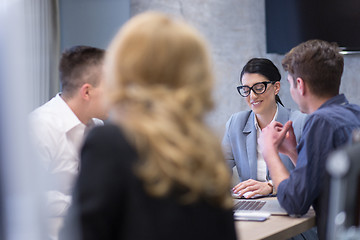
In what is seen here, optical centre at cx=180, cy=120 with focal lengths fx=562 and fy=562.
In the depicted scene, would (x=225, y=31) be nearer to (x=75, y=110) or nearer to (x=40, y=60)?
(x=40, y=60)

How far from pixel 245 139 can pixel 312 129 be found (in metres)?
1.07

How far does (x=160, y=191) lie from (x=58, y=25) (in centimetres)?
325

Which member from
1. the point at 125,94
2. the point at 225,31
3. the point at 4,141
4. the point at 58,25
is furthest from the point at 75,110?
the point at 225,31

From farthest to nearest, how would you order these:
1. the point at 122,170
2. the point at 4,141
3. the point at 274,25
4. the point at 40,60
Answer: the point at 274,25
the point at 40,60
the point at 122,170
the point at 4,141

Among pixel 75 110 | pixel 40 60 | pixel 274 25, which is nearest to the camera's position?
pixel 75 110

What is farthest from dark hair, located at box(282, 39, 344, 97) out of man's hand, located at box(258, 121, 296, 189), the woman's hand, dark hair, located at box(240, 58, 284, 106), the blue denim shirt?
dark hair, located at box(240, 58, 284, 106)

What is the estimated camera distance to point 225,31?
463cm

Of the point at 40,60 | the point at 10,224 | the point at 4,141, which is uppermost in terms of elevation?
the point at 40,60

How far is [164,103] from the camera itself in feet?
3.55

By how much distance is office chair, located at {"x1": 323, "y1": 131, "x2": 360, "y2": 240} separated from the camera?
114 cm

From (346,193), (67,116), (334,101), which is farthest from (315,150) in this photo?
(67,116)

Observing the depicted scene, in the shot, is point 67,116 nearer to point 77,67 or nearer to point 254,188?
point 77,67

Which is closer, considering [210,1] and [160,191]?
[160,191]

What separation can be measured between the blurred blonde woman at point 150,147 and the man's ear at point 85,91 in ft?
4.05
